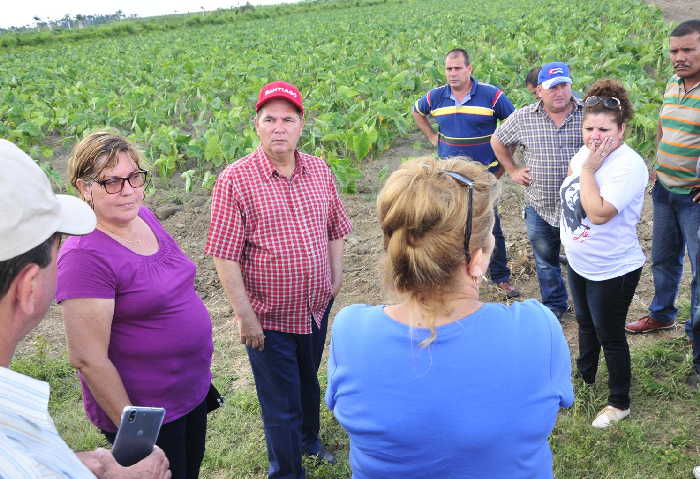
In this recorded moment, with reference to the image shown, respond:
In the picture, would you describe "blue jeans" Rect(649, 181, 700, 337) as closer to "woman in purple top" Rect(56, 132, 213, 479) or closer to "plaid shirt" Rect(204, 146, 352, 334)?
"plaid shirt" Rect(204, 146, 352, 334)

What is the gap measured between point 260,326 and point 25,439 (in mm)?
1775

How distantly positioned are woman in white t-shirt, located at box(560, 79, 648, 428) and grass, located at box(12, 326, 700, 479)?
5.9 inches

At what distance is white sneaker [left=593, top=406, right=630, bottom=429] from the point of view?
131 inches

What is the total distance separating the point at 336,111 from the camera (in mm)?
10742

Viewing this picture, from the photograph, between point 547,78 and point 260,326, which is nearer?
point 260,326

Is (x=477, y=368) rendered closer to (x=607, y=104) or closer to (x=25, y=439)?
(x=25, y=439)

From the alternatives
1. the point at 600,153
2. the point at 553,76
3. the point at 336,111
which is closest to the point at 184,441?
the point at 600,153

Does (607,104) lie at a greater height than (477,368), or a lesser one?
greater

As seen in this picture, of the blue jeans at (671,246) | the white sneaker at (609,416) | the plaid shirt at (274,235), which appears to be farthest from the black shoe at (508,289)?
the plaid shirt at (274,235)

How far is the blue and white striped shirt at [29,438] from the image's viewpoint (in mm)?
1088

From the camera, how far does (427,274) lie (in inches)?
59.2

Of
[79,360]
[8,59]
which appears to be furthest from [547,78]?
[8,59]

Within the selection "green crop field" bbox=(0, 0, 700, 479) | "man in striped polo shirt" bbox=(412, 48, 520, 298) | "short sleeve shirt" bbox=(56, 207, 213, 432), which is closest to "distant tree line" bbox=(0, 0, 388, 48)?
"green crop field" bbox=(0, 0, 700, 479)

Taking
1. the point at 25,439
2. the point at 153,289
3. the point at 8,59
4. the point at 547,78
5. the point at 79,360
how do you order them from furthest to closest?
the point at 8,59
the point at 547,78
the point at 153,289
the point at 79,360
the point at 25,439
